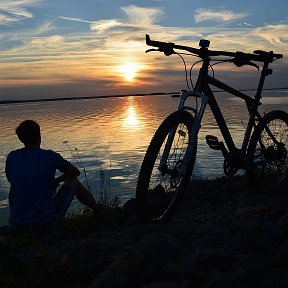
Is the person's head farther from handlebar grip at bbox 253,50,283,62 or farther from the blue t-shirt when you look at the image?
handlebar grip at bbox 253,50,283,62

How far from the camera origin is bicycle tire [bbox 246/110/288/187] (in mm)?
7477

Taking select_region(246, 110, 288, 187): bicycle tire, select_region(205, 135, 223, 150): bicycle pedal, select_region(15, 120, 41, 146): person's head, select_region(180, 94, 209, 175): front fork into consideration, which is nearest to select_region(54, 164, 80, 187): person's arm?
select_region(15, 120, 41, 146): person's head

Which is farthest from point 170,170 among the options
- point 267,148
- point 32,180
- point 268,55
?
point 268,55

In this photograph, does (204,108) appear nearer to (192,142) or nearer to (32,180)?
(192,142)

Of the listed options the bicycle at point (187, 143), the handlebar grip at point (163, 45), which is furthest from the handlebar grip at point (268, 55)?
the handlebar grip at point (163, 45)

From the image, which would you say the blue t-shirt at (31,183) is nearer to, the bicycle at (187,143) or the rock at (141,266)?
the bicycle at (187,143)

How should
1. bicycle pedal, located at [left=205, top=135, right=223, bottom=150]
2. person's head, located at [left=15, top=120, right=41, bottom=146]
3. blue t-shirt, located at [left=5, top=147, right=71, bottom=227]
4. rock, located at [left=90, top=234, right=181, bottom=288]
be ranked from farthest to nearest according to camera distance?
bicycle pedal, located at [left=205, top=135, right=223, bottom=150] < person's head, located at [left=15, top=120, right=41, bottom=146] < blue t-shirt, located at [left=5, top=147, right=71, bottom=227] < rock, located at [left=90, top=234, right=181, bottom=288]

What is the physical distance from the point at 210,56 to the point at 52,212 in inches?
116

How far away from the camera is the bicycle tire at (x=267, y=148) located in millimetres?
7477

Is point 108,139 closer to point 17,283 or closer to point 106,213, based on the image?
point 106,213

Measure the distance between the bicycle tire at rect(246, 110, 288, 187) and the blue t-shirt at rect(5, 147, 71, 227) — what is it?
10.6 ft

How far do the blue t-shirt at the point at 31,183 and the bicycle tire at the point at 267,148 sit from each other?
128 inches

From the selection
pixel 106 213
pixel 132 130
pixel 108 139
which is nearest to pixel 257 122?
pixel 106 213

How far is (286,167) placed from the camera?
8.12 m
